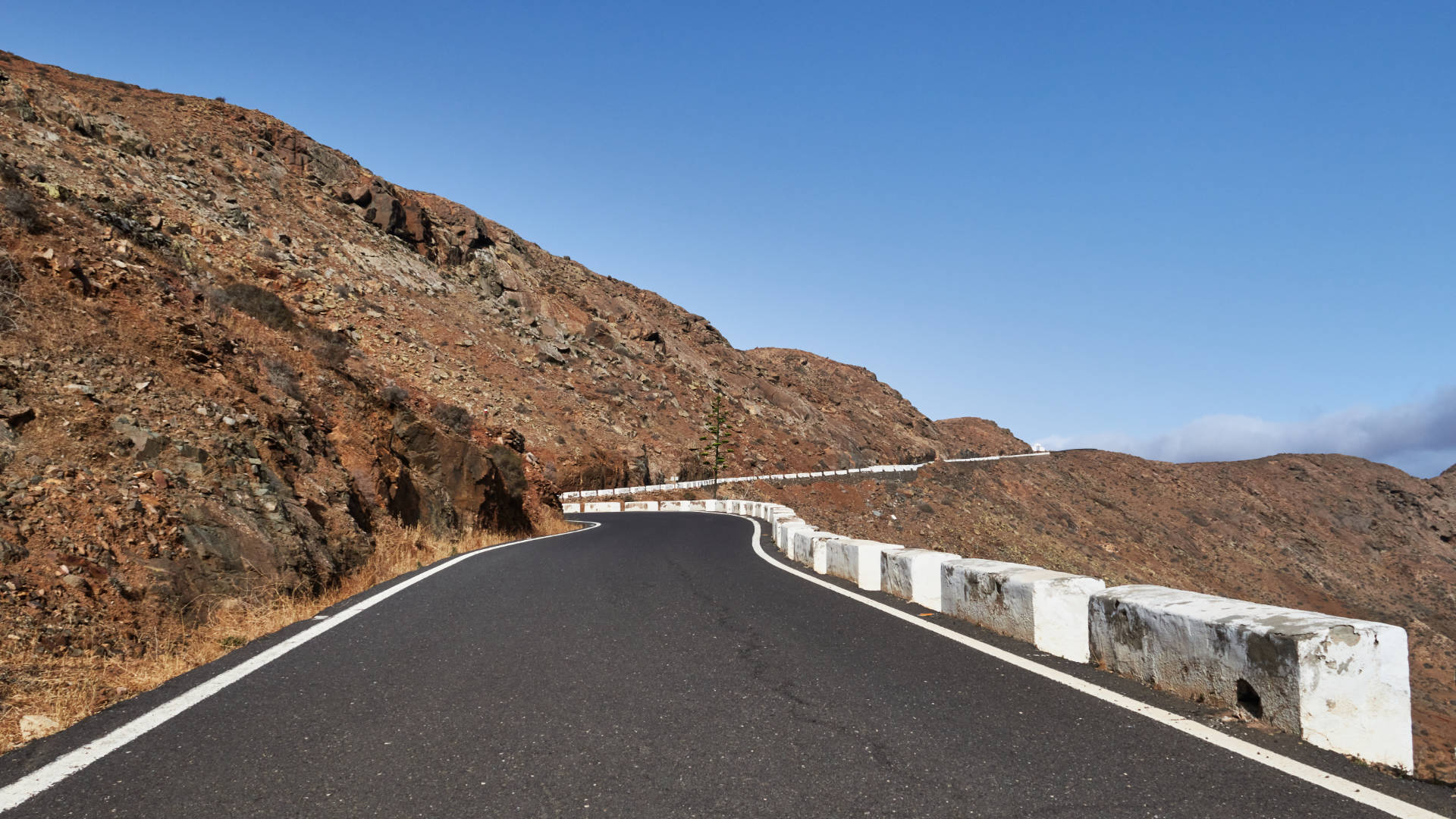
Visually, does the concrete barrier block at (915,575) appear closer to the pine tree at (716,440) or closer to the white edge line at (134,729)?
the white edge line at (134,729)

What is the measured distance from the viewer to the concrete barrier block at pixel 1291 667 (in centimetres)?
348

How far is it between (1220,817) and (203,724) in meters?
4.50

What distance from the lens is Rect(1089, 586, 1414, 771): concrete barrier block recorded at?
3.48 meters

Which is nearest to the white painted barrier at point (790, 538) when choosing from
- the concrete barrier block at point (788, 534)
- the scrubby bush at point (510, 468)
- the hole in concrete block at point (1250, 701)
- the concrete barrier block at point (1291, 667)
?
the concrete barrier block at point (788, 534)

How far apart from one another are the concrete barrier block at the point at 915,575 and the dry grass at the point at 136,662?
5753 mm

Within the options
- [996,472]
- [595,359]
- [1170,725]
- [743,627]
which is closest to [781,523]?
[743,627]

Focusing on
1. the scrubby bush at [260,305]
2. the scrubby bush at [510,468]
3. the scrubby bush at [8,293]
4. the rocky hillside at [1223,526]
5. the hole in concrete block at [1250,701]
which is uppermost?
the scrubby bush at [260,305]

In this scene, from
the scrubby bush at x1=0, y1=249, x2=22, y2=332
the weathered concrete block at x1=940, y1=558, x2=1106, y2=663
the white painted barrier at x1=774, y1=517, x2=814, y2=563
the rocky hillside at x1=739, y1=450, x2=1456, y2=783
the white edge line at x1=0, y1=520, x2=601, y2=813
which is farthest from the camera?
the rocky hillside at x1=739, y1=450, x2=1456, y2=783

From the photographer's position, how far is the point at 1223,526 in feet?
206

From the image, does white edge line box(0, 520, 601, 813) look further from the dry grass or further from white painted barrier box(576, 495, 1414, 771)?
white painted barrier box(576, 495, 1414, 771)

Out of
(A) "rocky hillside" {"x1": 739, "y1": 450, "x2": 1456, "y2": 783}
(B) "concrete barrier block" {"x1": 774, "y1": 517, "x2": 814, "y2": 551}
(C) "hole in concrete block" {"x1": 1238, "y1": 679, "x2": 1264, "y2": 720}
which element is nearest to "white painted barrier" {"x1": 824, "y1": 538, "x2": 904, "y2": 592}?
(B) "concrete barrier block" {"x1": 774, "y1": 517, "x2": 814, "y2": 551}

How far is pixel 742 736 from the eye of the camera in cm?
378

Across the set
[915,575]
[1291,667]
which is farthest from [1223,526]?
[1291,667]

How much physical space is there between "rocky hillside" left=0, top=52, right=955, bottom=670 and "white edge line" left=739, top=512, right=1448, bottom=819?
6.56 m
